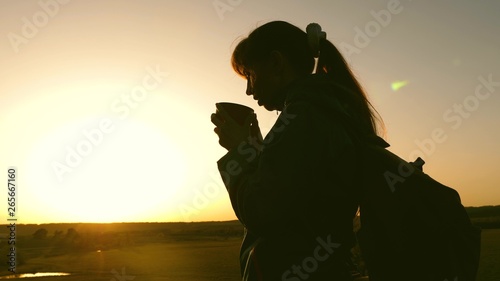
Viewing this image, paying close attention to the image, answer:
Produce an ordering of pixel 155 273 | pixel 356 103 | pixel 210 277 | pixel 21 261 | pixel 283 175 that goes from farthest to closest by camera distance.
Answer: pixel 21 261, pixel 155 273, pixel 210 277, pixel 356 103, pixel 283 175

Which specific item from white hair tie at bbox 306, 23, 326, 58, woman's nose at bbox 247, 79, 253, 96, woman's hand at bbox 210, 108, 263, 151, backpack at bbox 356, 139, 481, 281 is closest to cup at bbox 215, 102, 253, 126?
woman's hand at bbox 210, 108, 263, 151

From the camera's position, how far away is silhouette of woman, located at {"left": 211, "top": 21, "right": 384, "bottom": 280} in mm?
1617

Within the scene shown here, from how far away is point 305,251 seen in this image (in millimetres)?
1670

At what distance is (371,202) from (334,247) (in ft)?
0.69

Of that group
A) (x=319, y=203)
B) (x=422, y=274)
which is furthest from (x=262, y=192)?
(x=422, y=274)

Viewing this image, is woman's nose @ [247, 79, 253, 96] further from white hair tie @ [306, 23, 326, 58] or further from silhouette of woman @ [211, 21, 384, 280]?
white hair tie @ [306, 23, 326, 58]

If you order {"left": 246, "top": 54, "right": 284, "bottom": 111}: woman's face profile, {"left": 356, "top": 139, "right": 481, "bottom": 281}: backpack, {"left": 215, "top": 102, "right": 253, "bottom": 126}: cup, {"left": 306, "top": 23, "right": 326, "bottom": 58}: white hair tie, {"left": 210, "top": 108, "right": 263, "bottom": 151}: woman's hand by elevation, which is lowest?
{"left": 356, "top": 139, "right": 481, "bottom": 281}: backpack

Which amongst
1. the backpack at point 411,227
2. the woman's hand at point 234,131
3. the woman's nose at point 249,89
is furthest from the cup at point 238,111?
the backpack at point 411,227

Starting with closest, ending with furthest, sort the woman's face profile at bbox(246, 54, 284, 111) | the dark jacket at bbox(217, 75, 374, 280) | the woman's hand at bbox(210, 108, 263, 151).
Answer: the dark jacket at bbox(217, 75, 374, 280) → the woman's hand at bbox(210, 108, 263, 151) → the woman's face profile at bbox(246, 54, 284, 111)

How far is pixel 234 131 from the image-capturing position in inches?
77.4

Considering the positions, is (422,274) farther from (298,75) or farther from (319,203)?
(298,75)

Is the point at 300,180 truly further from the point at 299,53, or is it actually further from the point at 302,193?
the point at 299,53

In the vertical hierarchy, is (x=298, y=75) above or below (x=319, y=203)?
above

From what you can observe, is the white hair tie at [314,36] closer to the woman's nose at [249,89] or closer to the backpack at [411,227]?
the woman's nose at [249,89]
